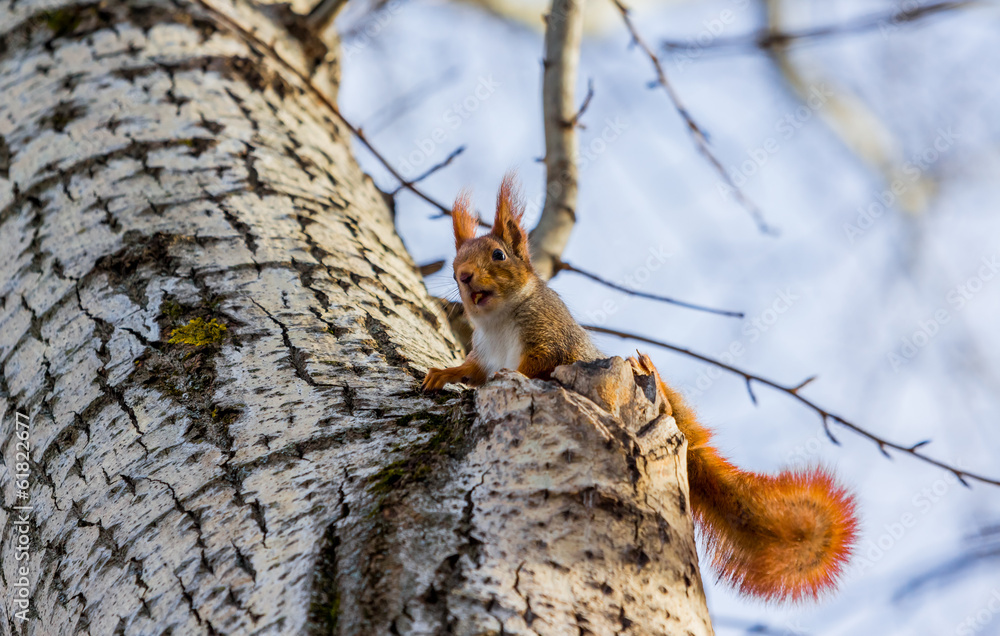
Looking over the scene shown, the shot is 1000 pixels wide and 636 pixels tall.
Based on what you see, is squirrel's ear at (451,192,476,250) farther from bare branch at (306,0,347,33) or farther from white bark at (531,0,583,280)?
bare branch at (306,0,347,33)

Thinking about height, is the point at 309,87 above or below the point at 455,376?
above

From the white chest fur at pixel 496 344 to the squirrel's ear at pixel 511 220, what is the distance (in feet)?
0.75

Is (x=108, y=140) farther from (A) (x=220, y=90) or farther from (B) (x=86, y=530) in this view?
(B) (x=86, y=530)

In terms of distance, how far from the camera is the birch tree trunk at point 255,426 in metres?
0.92

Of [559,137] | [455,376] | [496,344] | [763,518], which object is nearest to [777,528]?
[763,518]

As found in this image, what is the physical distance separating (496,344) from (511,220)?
0.41 meters

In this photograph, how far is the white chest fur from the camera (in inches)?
76.4

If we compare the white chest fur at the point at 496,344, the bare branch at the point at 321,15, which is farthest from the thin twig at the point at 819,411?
the bare branch at the point at 321,15

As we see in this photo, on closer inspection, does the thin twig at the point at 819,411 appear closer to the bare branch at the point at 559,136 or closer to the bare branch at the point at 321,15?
the bare branch at the point at 559,136

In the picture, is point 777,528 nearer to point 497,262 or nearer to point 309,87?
point 497,262

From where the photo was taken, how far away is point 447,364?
166cm

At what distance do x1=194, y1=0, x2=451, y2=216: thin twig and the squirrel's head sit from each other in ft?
0.47

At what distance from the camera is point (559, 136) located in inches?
89.4

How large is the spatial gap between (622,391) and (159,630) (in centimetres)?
64
